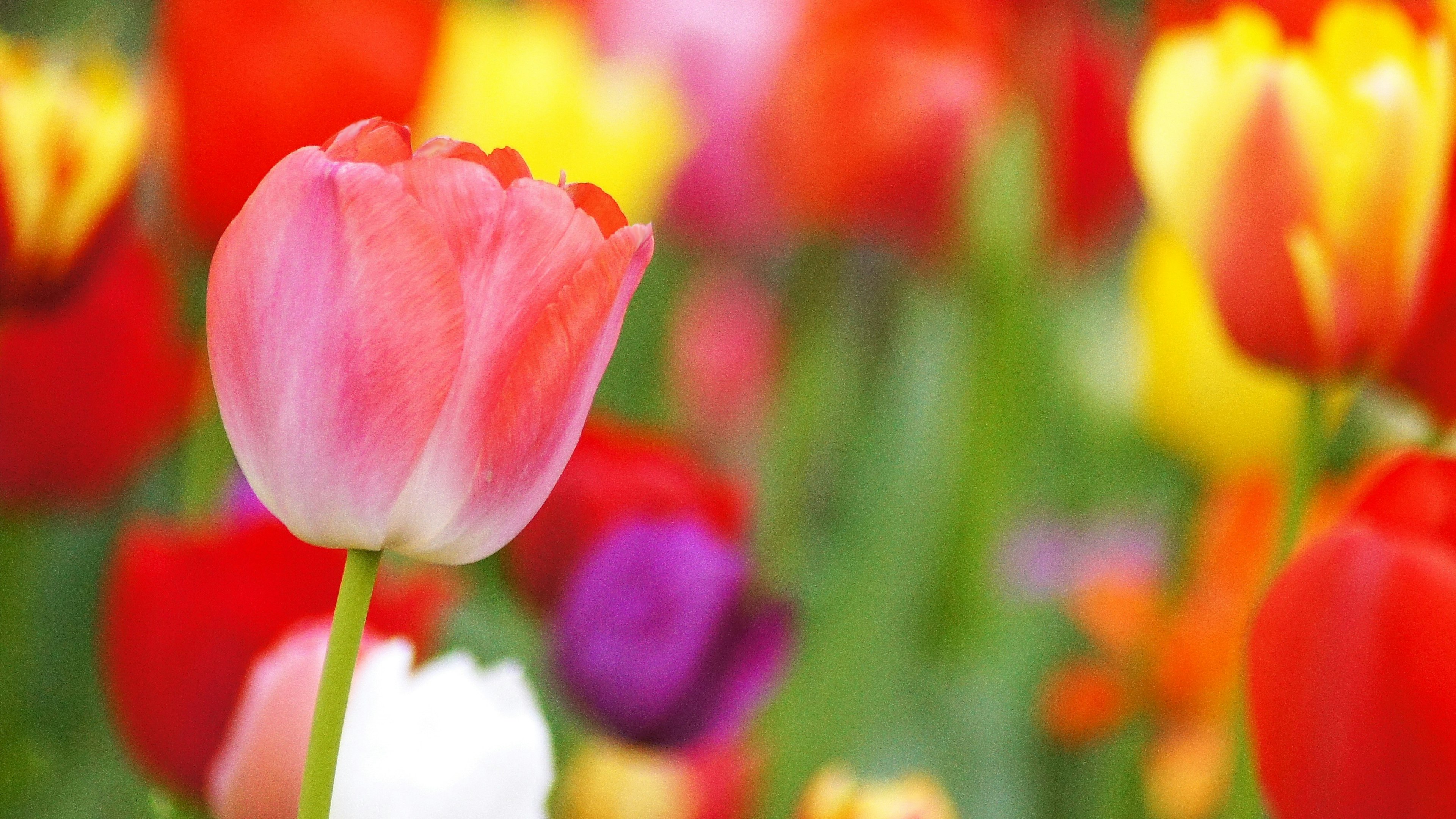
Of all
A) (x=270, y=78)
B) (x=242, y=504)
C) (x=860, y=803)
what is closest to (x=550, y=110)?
(x=270, y=78)

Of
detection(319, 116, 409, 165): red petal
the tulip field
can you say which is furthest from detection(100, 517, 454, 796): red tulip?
detection(319, 116, 409, 165): red petal

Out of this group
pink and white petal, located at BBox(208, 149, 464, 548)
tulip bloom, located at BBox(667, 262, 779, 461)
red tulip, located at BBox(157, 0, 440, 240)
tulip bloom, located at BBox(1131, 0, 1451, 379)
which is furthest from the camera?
tulip bloom, located at BBox(667, 262, 779, 461)

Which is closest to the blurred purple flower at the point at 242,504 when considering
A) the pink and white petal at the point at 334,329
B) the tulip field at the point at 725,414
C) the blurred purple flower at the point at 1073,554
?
the tulip field at the point at 725,414

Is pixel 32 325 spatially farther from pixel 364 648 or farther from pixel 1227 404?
pixel 1227 404

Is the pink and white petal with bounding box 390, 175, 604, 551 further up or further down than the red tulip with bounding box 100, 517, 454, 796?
further up

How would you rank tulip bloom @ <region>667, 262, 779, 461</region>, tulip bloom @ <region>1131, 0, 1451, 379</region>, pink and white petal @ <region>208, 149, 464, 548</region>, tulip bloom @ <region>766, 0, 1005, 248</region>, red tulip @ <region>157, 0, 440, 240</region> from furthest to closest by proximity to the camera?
tulip bloom @ <region>667, 262, 779, 461</region> → tulip bloom @ <region>766, 0, 1005, 248</region> → red tulip @ <region>157, 0, 440, 240</region> → tulip bloom @ <region>1131, 0, 1451, 379</region> → pink and white petal @ <region>208, 149, 464, 548</region>

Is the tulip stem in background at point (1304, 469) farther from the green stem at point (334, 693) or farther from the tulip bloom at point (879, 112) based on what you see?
the tulip bloom at point (879, 112)

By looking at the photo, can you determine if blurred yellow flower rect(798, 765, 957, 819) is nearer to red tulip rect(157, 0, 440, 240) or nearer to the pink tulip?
the pink tulip

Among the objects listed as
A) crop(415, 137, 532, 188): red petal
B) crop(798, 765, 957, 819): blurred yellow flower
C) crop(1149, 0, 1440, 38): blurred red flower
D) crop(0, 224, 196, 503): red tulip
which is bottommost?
crop(0, 224, 196, 503): red tulip
